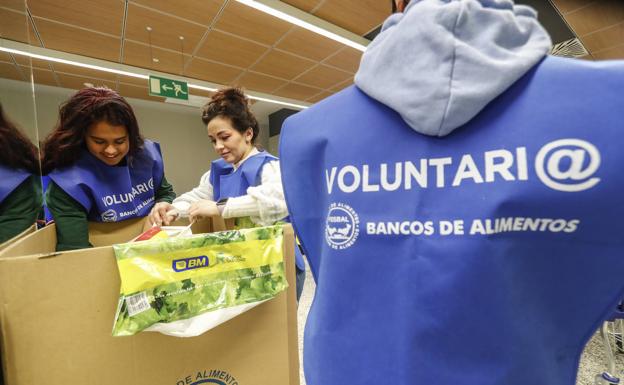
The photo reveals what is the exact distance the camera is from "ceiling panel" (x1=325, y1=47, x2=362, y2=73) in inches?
161

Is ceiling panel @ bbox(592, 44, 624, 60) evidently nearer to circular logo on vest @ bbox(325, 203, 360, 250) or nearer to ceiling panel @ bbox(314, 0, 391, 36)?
ceiling panel @ bbox(314, 0, 391, 36)

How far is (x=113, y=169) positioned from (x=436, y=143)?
3.27ft

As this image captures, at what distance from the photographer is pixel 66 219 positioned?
0.82m

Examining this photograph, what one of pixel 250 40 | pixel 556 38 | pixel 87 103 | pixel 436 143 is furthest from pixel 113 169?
pixel 556 38

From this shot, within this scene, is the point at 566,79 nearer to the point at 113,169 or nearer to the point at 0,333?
the point at 0,333

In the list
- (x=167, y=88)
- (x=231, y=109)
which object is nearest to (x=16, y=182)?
(x=231, y=109)

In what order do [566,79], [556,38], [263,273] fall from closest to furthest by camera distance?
1. [566,79]
2. [263,273]
3. [556,38]

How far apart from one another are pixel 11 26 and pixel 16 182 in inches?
34.2

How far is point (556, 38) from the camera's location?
11.8 feet

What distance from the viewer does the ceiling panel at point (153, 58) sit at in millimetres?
3891

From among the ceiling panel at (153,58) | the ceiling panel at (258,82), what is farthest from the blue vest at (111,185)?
the ceiling panel at (258,82)

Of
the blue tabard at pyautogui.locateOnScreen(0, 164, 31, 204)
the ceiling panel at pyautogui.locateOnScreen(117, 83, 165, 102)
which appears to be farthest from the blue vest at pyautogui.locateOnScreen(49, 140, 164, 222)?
the ceiling panel at pyautogui.locateOnScreen(117, 83, 165, 102)

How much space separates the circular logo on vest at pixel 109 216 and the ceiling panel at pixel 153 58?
12.5 ft

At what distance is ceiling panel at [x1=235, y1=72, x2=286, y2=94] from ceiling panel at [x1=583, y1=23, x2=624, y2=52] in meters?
4.34
